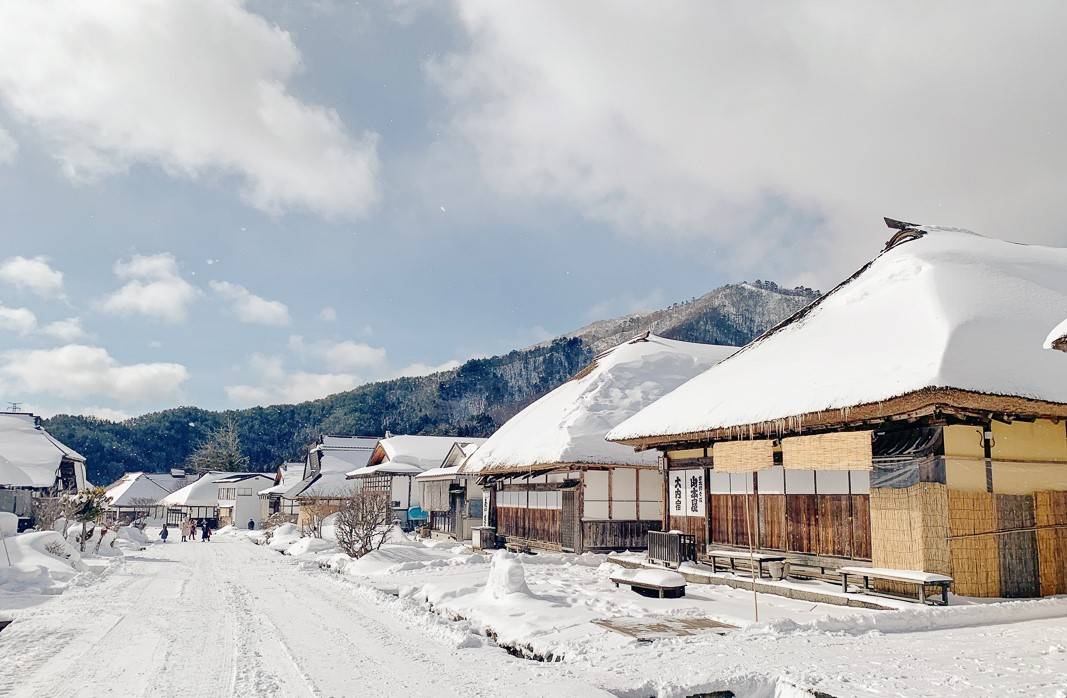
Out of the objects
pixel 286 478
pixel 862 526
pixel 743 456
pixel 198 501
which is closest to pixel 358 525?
pixel 743 456

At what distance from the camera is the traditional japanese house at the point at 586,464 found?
843 inches

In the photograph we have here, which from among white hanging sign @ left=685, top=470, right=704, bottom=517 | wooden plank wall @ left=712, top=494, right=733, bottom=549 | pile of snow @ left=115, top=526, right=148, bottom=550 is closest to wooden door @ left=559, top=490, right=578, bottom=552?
white hanging sign @ left=685, top=470, right=704, bottom=517

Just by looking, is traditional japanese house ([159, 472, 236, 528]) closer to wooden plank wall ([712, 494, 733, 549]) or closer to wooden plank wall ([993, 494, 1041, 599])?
wooden plank wall ([712, 494, 733, 549])

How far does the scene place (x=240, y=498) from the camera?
64.3 metres

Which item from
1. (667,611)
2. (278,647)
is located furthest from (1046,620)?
(278,647)

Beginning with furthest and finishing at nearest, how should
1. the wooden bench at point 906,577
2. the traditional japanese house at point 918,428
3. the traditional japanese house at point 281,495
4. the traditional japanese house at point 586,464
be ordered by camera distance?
the traditional japanese house at point 281,495 → the traditional japanese house at point 586,464 → the traditional japanese house at point 918,428 → the wooden bench at point 906,577

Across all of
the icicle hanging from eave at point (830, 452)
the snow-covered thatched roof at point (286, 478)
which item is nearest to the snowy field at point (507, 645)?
the icicle hanging from eave at point (830, 452)

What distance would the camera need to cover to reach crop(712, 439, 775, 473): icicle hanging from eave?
47.4ft

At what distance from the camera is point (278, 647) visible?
9406mm

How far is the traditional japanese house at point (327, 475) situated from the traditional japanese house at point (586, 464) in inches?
685

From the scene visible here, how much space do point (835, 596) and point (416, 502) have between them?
34.7 m

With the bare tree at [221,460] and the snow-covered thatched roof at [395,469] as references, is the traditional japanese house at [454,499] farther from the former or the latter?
the bare tree at [221,460]

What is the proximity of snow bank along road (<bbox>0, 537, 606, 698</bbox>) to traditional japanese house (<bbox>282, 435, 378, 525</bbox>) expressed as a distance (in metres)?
26.1

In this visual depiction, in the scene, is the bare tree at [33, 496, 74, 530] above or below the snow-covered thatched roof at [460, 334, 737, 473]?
below
